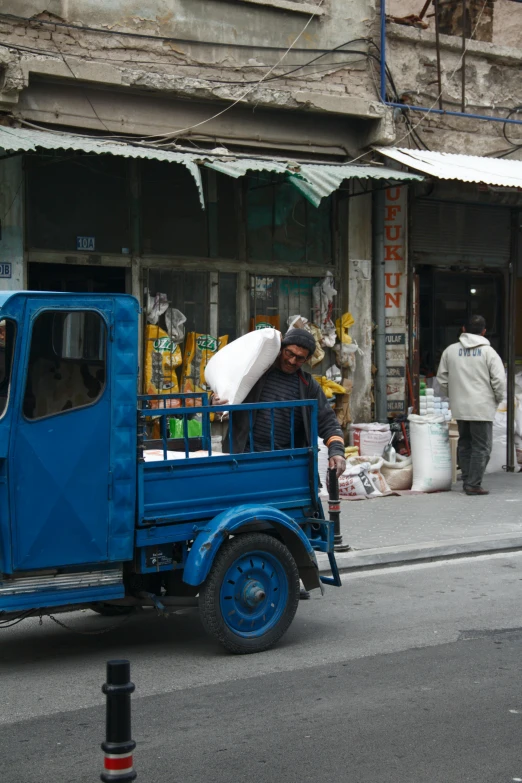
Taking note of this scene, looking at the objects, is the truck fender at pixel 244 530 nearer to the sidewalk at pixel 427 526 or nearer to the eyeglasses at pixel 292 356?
the eyeglasses at pixel 292 356

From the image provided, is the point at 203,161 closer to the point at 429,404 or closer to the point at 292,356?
the point at 292,356

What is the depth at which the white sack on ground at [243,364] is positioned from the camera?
21.8 feet

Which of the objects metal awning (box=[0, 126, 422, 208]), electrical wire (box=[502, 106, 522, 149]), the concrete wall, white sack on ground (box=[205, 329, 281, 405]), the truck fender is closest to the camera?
the truck fender

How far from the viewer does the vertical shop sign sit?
13.4 metres

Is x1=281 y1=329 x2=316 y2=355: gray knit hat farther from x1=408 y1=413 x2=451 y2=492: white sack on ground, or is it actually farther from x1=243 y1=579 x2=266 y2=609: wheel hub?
x1=408 y1=413 x2=451 y2=492: white sack on ground

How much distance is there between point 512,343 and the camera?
48.4 ft

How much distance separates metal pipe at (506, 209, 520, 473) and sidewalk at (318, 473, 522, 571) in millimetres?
1596

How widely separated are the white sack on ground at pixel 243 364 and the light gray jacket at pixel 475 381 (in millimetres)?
6003

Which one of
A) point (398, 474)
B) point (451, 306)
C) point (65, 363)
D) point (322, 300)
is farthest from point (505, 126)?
point (65, 363)

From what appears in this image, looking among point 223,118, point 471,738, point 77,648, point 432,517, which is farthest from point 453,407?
point 471,738

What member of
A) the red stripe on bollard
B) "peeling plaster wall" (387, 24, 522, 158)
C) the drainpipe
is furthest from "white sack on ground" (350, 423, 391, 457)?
the red stripe on bollard

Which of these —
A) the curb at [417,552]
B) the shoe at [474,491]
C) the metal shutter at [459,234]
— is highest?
the metal shutter at [459,234]

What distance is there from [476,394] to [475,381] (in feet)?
0.54

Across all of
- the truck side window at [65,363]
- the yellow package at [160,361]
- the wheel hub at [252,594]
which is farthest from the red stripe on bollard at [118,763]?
the yellow package at [160,361]
